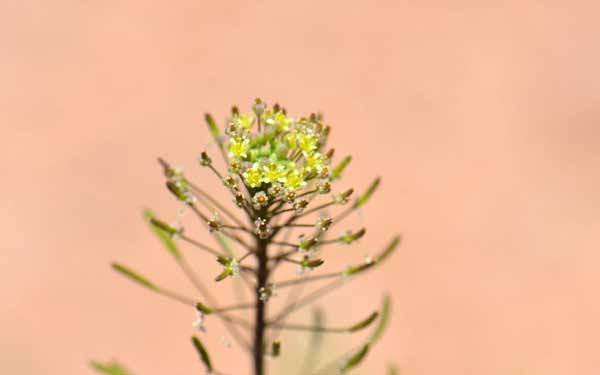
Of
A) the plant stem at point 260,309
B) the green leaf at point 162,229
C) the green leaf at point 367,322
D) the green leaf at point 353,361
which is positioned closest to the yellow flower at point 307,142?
the plant stem at point 260,309

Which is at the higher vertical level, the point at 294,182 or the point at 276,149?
the point at 276,149

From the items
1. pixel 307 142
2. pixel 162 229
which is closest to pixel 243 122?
pixel 307 142

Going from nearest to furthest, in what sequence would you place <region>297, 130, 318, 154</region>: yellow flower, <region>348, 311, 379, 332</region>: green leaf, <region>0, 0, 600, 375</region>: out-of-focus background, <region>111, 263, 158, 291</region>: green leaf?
<region>297, 130, 318, 154</region>: yellow flower < <region>348, 311, 379, 332</region>: green leaf < <region>111, 263, 158, 291</region>: green leaf < <region>0, 0, 600, 375</region>: out-of-focus background

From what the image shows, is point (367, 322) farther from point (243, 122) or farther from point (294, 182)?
point (243, 122)

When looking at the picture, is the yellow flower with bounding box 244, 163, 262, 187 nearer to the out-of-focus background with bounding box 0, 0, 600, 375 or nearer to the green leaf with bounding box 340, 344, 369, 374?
the green leaf with bounding box 340, 344, 369, 374

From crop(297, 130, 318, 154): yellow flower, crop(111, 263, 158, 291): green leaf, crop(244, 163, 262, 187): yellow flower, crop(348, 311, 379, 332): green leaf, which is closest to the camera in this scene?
crop(244, 163, 262, 187): yellow flower

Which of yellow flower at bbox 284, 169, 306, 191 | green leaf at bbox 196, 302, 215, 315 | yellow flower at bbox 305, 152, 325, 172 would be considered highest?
yellow flower at bbox 305, 152, 325, 172

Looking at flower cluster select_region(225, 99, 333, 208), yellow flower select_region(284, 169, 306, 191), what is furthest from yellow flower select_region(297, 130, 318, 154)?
yellow flower select_region(284, 169, 306, 191)
